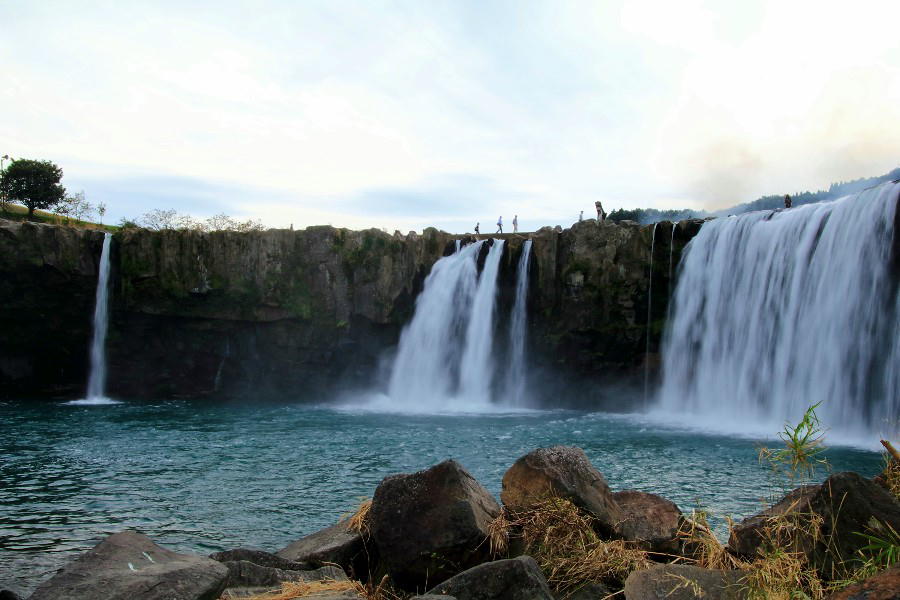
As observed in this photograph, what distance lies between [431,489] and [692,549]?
106 inches

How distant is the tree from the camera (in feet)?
197

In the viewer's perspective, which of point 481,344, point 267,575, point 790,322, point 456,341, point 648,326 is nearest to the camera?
point 267,575

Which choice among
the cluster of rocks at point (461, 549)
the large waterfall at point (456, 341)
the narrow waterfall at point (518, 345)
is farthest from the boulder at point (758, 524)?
the narrow waterfall at point (518, 345)

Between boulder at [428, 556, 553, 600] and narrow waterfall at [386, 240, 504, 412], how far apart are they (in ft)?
92.9

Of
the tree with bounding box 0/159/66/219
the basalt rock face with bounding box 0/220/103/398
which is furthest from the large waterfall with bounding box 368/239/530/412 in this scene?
the tree with bounding box 0/159/66/219

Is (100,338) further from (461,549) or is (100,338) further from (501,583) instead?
(501,583)

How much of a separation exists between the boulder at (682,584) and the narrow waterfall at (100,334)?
3601cm

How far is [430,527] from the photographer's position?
667cm

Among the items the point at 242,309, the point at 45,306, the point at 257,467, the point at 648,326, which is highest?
the point at 648,326

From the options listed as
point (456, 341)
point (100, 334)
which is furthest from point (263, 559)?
point (100, 334)

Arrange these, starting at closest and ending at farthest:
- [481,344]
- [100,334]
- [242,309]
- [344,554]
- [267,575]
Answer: [267,575] < [344,554] < [481,344] < [100,334] < [242,309]

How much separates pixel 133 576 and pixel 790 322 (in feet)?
82.0

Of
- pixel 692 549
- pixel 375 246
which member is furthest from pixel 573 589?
pixel 375 246

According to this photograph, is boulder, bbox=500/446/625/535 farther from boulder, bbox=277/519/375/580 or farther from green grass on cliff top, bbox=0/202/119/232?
green grass on cliff top, bbox=0/202/119/232
